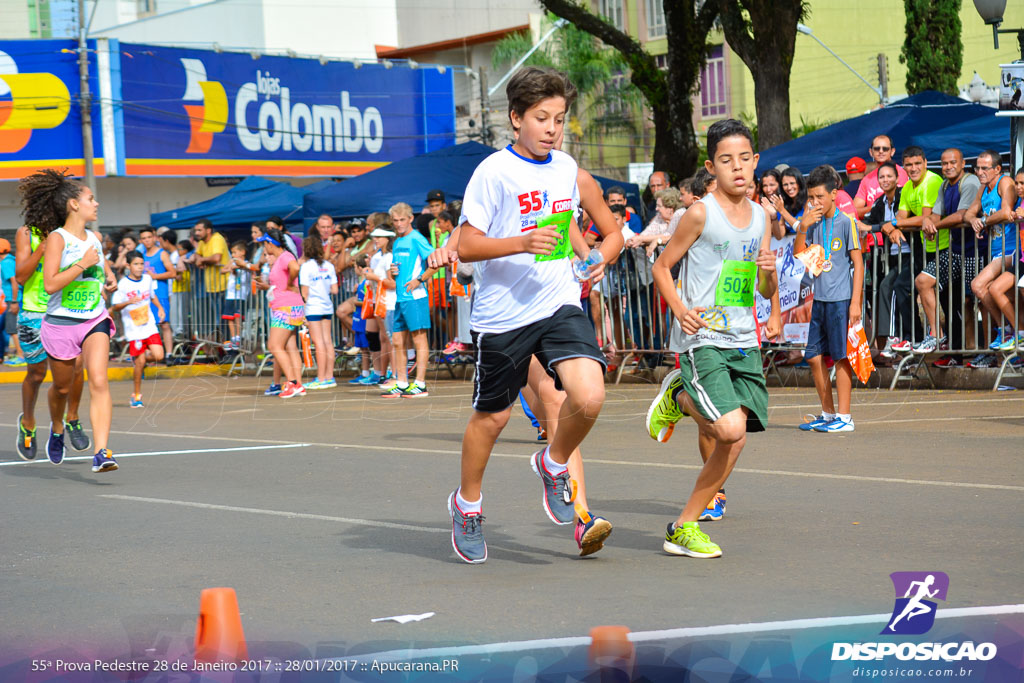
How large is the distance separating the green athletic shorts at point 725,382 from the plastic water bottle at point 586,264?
570 mm

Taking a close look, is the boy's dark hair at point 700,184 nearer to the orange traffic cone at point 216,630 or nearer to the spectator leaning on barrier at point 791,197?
the spectator leaning on barrier at point 791,197

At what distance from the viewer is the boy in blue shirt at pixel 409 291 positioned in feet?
49.5

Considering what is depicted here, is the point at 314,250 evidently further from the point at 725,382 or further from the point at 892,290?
the point at 725,382

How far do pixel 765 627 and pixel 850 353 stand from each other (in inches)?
247

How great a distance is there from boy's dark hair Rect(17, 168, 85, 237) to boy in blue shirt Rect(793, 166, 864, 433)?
5.31 metres

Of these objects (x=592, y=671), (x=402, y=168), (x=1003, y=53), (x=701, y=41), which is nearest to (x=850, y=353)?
(x=592, y=671)

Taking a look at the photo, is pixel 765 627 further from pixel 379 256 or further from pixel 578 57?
pixel 578 57

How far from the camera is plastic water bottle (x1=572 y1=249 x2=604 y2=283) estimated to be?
232 inches

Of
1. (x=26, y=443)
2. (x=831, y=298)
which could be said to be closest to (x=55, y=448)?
(x=26, y=443)

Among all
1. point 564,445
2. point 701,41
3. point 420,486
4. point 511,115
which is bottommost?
point 420,486

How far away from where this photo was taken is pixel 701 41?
75.7 feet

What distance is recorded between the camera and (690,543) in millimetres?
5695

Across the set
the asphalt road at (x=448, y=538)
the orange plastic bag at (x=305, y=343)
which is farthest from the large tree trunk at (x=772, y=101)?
the asphalt road at (x=448, y=538)

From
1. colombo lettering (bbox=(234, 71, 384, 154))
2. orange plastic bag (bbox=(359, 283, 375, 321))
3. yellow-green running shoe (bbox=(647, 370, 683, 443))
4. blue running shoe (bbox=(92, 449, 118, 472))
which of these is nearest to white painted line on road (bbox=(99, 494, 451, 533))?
blue running shoe (bbox=(92, 449, 118, 472))
